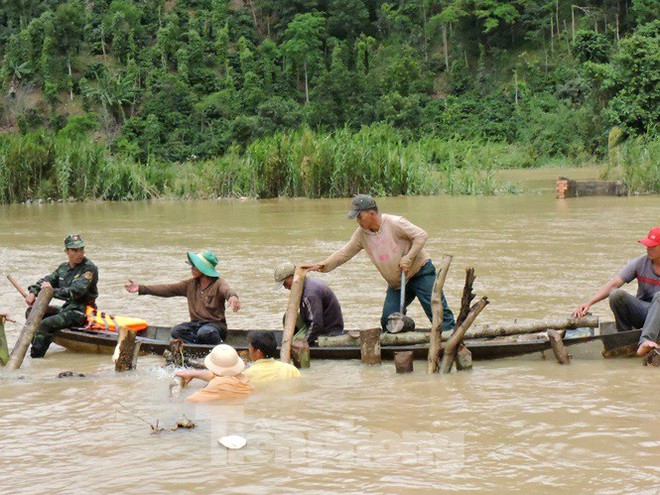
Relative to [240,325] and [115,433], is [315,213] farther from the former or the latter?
[115,433]

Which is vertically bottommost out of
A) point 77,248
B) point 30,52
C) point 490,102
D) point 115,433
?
point 115,433

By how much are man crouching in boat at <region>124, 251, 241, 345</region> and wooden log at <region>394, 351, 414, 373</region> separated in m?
1.49

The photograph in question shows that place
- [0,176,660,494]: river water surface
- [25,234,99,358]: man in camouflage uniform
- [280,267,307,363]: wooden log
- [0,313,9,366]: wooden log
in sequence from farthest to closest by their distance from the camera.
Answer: [25,234,99,358]: man in camouflage uniform, [0,313,9,366]: wooden log, [280,267,307,363]: wooden log, [0,176,660,494]: river water surface

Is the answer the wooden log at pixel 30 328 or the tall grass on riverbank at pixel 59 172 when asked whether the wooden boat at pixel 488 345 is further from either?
the tall grass on riverbank at pixel 59 172

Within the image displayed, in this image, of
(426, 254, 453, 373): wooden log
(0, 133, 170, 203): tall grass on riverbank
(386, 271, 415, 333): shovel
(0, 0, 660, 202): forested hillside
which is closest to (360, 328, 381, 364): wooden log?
(386, 271, 415, 333): shovel

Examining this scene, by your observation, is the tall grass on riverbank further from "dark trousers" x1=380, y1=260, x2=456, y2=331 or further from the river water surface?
"dark trousers" x1=380, y1=260, x2=456, y2=331

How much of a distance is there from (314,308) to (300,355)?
0.46 meters

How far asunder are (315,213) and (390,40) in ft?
126

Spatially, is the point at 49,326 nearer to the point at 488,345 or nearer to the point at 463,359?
the point at 463,359

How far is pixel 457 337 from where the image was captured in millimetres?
7199

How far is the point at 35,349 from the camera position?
8.50 meters

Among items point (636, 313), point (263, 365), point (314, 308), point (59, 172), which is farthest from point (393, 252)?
point (59, 172)

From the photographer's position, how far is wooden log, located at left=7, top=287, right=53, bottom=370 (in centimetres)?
791

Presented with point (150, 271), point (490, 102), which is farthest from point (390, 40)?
point (150, 271)
